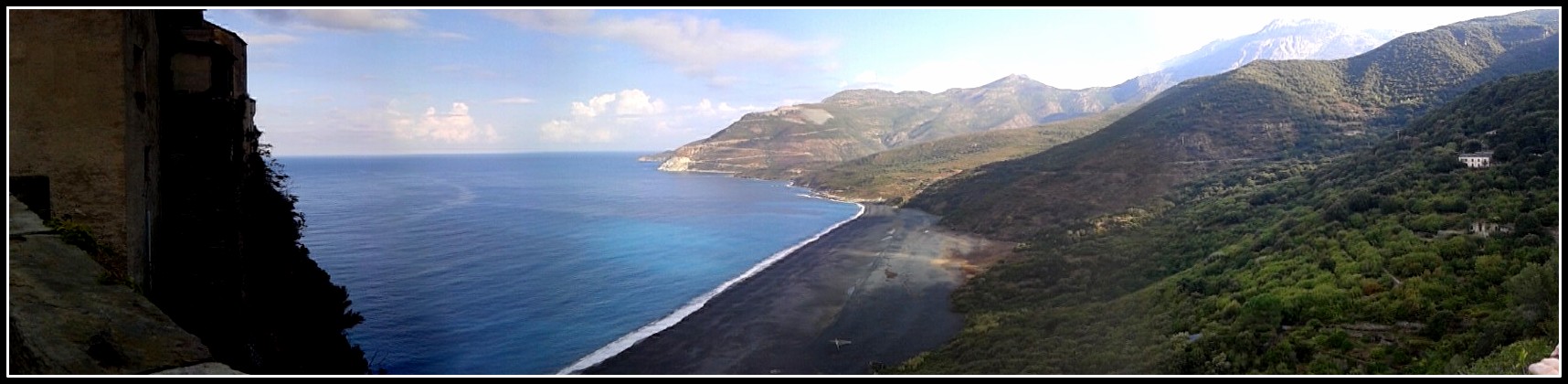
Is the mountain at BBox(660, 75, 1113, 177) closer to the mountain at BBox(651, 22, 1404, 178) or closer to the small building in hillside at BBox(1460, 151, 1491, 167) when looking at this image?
the mountain at BBox(651, 22, 1404, 178)

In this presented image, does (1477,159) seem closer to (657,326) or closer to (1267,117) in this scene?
(1267,117)

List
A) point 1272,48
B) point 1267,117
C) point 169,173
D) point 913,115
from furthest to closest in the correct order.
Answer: point 913,115 < point 1272,48 < point 1267,117 < point 169,173

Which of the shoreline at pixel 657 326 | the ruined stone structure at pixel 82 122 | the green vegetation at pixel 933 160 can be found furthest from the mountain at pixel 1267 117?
the ruined stone structure at pixel 82 122

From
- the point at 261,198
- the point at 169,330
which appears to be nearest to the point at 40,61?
the point at 169,330

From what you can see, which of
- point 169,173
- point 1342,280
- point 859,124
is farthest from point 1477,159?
point 859,124

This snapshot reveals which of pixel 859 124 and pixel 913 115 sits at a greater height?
pixel 913 115

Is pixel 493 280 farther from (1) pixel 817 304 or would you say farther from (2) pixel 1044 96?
(2) pixel 1044 96
